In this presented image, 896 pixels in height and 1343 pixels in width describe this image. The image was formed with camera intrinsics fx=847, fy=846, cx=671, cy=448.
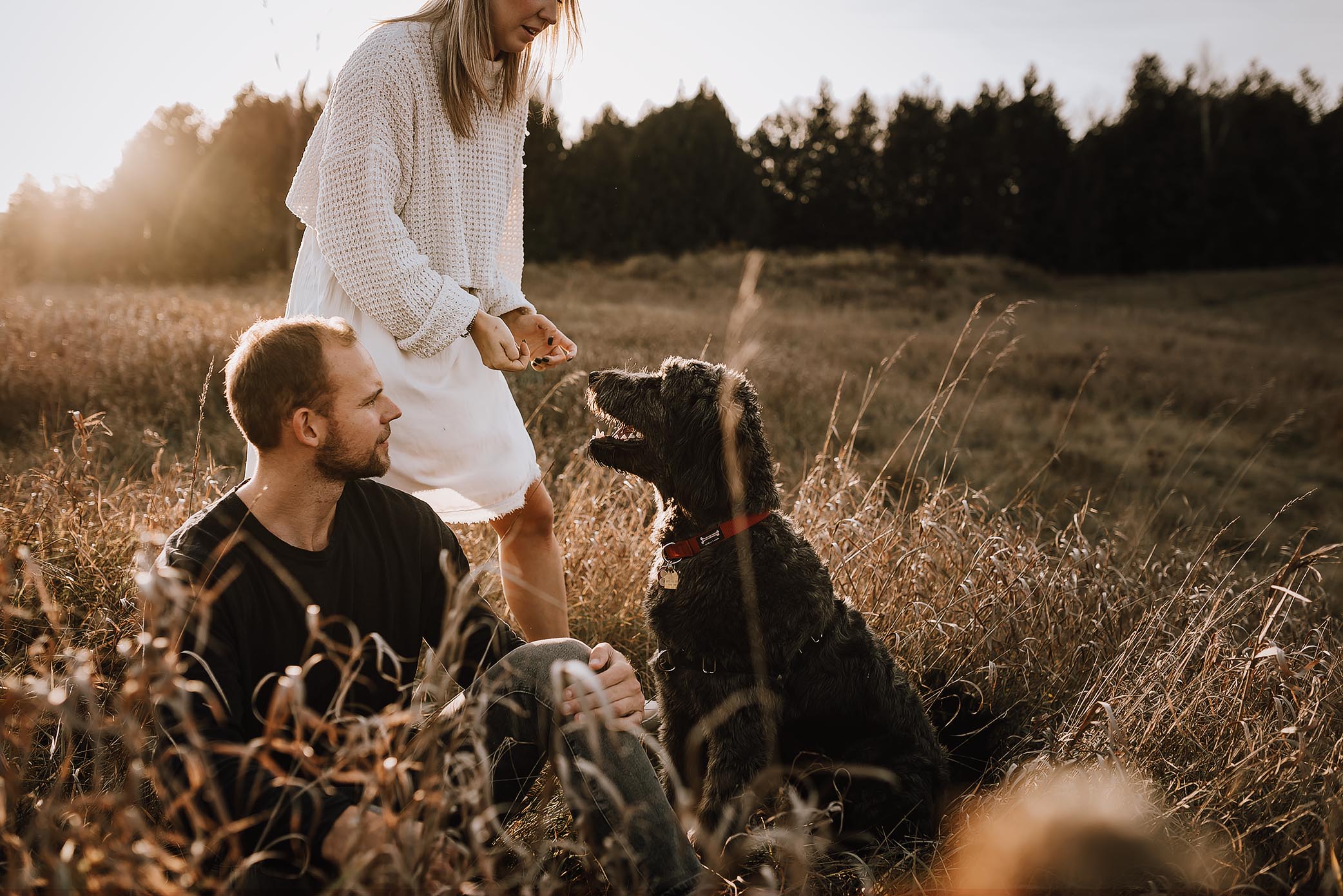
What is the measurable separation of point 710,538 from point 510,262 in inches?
49.4

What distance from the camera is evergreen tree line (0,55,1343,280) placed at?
120 ft

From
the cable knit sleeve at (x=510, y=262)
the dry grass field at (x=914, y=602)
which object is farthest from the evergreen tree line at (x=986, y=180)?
the cable knit sleeve at (x=510, y=262)

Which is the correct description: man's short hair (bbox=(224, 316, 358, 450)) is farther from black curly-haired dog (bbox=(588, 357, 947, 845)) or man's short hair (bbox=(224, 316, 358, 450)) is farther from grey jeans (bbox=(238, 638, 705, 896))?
black curly-haired dog (bbox=(588, 357, 947, 845))

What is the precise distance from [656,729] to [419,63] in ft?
7.89

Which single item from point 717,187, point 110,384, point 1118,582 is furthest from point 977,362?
point 717,187

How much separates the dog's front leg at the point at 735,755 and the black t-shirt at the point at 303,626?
72 centimetres

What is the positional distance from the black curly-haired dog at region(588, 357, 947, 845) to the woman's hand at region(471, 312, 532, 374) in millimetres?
479

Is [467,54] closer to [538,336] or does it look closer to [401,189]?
[401,189]

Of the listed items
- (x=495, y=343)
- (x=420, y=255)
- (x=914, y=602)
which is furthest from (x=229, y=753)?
(x=914, y=602)

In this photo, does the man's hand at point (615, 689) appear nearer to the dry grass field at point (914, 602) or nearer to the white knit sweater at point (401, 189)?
the dry grass field at point (914, 602)

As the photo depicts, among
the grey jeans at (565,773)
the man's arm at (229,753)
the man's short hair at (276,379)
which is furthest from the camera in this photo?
the man's short hair at (276,379)

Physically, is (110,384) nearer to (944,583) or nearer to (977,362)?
(944,583)

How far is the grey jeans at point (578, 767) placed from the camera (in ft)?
6.48

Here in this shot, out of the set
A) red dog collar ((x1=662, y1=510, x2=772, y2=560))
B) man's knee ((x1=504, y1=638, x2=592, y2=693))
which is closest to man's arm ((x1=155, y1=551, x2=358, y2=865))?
man's knee ((x1=504, y1=638, x2=592, y2=693))
